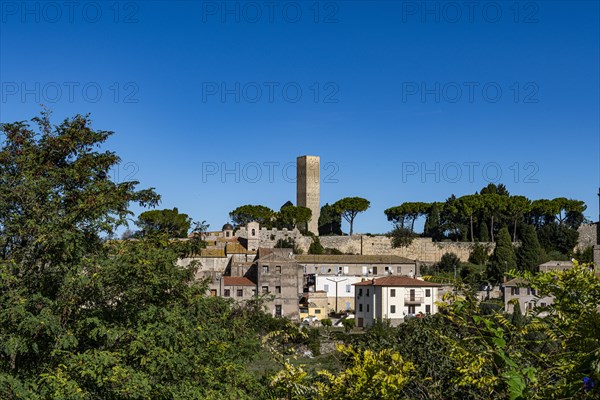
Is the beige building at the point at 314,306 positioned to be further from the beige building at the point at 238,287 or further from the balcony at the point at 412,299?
the balcony at the point at 412,299

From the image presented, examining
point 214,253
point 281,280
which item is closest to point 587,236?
point 281,280

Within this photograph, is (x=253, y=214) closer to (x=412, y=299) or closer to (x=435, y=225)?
(x=435, y=225)

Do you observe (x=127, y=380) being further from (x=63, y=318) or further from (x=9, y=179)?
(x=9, y=179)

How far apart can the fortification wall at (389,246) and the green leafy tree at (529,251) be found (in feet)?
33.7

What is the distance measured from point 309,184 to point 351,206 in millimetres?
8983

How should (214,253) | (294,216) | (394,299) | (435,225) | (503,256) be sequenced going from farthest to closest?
1. (294,216)
2. (435,225)
3. (503,256)
4. (214,253)
5. (394,299)

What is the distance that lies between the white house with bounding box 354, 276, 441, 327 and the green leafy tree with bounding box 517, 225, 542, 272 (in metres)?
16.6

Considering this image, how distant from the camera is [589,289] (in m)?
5.25

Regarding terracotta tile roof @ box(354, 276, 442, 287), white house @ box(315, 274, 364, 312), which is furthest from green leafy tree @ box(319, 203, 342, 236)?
terracotta tile roof @ box(354, 276, 442, 287)

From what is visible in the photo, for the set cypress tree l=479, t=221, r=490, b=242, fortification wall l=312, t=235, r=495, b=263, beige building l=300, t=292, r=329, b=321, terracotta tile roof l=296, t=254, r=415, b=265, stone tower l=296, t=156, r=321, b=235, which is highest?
stone tower l=296, t=156, r=321, b=235

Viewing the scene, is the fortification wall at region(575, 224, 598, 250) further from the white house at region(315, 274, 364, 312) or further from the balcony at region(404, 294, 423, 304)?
the balcony at region(404, 294, 423, 304)

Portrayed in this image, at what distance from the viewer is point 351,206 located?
8944 cm

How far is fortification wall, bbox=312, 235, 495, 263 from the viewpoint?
78.0 metres

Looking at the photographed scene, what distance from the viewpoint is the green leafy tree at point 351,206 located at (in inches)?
3506
